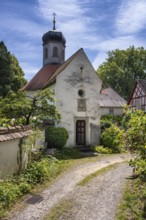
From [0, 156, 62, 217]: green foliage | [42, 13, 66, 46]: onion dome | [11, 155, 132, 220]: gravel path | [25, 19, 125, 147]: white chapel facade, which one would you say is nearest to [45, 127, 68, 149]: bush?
[25, 19, 125, 147]: white chapel facade

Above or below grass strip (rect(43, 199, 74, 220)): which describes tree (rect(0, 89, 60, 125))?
above

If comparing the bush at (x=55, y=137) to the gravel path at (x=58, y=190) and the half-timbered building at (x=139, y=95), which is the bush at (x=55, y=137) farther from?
the half-timbered building at (x=139, y=95)

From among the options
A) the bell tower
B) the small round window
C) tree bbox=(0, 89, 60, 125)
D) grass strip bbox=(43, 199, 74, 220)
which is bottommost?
grass strip bbox=(43, 199, 74, 220)

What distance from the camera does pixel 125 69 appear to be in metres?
50.9

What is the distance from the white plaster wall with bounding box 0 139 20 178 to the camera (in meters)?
9.42

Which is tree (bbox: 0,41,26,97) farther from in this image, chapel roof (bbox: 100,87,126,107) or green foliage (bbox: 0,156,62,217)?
chapel roof (bbox: 100,87,126,107)

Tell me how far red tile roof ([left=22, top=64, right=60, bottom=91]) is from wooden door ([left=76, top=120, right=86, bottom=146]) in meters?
5.41

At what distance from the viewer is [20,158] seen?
10930mm

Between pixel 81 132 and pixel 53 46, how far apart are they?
34.0 ft

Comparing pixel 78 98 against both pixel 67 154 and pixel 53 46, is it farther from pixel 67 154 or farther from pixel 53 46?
pixel 53 46

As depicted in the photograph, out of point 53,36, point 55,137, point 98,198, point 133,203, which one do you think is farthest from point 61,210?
point 53,36

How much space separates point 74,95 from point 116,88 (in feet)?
101

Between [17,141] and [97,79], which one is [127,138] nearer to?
[17,141]

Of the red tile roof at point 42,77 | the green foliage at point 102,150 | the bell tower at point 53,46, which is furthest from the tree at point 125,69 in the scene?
the green foliage at point 102,150
